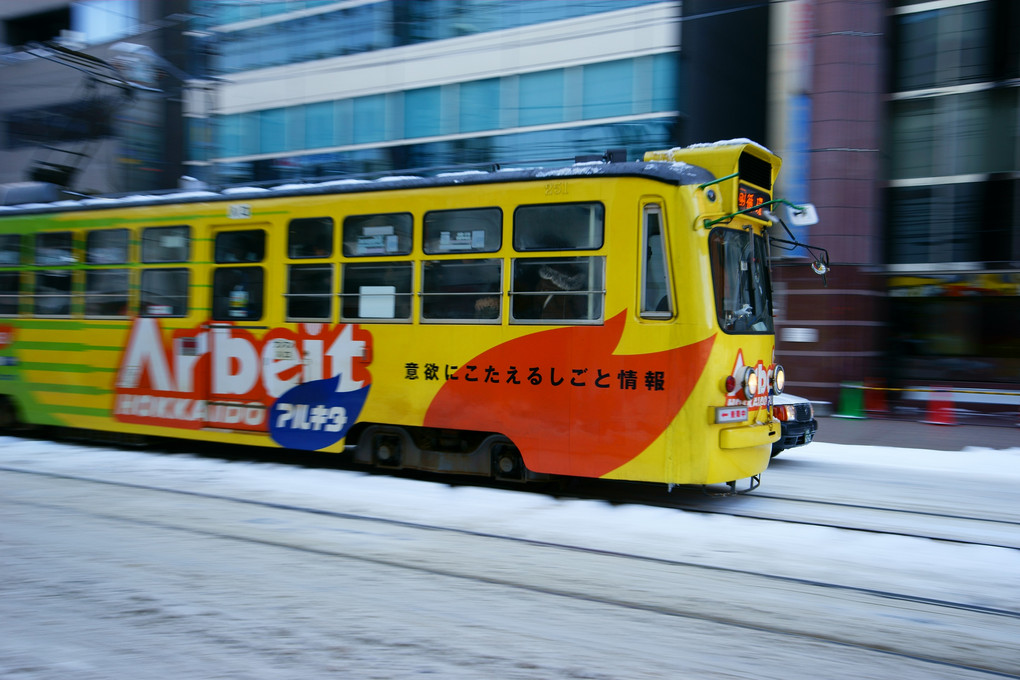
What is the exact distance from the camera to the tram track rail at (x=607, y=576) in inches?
164

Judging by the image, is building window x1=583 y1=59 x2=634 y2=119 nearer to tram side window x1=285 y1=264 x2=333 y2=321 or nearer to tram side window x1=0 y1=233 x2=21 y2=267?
tram side window x1=285 y1=264 x2=333 y2=321

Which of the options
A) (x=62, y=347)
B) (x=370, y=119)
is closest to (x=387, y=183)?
(x=62, y=347)

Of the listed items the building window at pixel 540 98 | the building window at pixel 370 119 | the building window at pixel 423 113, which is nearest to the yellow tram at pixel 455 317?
the building window at pixel 540 98

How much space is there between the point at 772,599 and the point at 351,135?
1892 cm

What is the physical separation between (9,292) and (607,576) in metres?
9.37

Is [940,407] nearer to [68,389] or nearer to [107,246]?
[107,246]

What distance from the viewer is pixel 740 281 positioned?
7125 mm

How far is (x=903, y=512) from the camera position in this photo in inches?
281

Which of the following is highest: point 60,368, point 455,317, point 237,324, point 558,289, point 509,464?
point 558,289

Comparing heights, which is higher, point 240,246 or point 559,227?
point 559,227

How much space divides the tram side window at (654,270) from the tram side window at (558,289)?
361mm

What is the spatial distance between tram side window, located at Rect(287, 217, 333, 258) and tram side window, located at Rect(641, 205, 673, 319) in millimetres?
3277

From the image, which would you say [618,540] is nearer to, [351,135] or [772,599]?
[772,599]

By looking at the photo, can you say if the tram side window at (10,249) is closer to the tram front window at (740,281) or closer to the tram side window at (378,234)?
the tram side window at (378,234)
